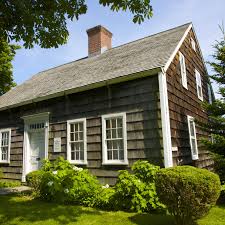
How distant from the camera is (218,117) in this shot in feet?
31.7

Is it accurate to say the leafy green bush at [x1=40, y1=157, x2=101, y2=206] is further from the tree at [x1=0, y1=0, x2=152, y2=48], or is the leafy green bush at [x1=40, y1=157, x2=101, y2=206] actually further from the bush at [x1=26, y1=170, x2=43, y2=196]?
the tree at [x1=0, y1=0, x2=152, y2=48]

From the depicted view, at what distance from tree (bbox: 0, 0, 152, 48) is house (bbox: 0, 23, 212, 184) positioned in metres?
2.98

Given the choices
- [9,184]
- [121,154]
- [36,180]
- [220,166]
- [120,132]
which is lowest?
[9,184]

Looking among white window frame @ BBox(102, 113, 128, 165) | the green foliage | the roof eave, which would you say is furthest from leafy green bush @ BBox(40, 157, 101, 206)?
the green foliage

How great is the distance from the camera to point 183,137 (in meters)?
10.0

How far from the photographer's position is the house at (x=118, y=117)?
28.8 ft

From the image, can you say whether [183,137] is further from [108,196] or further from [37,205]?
[37,205]

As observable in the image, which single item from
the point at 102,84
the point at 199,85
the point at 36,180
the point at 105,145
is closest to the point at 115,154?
the point at 105,145

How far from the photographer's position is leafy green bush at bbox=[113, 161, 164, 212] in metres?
7.07

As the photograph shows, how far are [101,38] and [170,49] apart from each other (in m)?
6.67

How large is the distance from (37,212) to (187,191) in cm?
413

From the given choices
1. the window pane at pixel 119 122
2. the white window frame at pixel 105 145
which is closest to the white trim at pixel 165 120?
the white window frame at pixel 105 145

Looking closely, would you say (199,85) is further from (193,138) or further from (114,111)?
(114,111)

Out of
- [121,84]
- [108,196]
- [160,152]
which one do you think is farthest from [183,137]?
[108,196]
